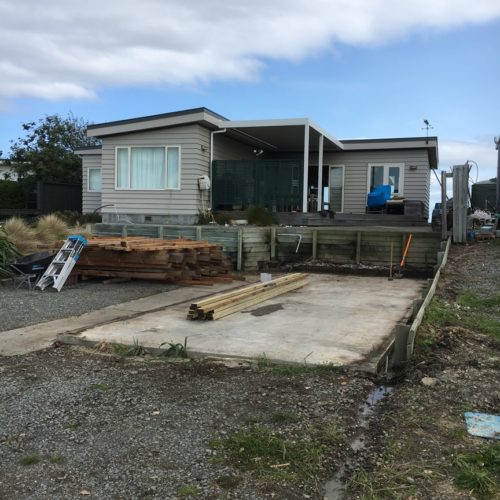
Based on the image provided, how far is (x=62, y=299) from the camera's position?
336 inches

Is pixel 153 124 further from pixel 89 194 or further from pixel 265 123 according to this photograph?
pixel 89 194

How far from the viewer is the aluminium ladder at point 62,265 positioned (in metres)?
9.40

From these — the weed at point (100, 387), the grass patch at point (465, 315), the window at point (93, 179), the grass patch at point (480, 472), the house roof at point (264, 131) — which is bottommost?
the weed at point (100, 387)

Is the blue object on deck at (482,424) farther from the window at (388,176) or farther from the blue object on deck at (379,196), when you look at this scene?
the window at (388,176)

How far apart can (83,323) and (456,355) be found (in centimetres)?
458

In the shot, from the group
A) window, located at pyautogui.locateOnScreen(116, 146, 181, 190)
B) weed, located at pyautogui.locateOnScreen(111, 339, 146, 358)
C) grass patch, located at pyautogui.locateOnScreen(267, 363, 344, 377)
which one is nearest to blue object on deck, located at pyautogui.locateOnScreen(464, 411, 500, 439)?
grass patch, located at pyautogui.locateOnScreen(267, 363, 344, 377)

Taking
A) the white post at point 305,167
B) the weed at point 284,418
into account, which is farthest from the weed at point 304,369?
the white post at point 305,167

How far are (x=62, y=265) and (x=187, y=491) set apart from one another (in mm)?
7720

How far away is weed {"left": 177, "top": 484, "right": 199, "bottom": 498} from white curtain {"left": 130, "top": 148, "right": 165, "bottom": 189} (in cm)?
1377

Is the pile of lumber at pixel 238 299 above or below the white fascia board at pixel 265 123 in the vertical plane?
below

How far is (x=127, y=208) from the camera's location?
1653 centimetres

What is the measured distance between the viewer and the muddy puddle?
284 centimetres

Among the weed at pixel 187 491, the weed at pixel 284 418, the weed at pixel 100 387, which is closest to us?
the weed at pixel 187 491

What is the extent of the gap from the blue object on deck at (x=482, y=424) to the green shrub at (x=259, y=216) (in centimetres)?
1170
